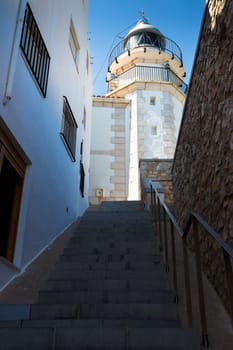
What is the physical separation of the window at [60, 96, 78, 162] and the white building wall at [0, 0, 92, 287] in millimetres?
189

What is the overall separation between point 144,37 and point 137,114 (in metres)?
7.11

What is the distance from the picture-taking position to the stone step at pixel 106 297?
3111 mm

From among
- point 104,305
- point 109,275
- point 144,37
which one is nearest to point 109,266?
point 109,275

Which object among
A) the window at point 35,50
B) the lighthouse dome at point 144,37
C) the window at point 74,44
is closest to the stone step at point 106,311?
the window at point 35,50

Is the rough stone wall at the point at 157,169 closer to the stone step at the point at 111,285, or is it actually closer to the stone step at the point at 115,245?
the stone step at the point at 115,245

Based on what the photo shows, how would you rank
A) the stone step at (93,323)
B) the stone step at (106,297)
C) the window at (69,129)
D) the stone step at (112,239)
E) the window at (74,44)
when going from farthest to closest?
the window at (74,44)
the window at (69,129)
the stone step at (112,239)
the stone step at (106,297)
the stone step at (93,323)

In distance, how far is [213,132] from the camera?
375 cm

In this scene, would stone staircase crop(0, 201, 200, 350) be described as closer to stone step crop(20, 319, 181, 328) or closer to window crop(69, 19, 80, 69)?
stone step crop(20, 319, 181, 328)

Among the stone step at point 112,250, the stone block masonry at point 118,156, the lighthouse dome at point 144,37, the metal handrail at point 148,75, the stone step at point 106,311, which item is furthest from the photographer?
the lighthouse dome at point 144,37

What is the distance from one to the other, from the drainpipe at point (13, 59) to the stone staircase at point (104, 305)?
1952 mm

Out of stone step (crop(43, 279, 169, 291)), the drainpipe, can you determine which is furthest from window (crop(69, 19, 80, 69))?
stone step (crop(43, 279, 169, 291))

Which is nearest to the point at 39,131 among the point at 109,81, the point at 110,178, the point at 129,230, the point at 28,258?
the point at 28,258

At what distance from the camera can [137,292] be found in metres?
3.21

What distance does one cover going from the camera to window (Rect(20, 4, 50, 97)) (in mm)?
4648
